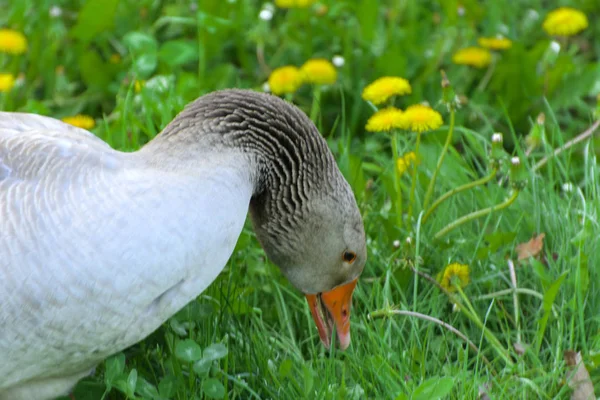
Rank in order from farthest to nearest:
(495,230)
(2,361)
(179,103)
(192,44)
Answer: (192,44) → (179,103) → (495,230) → (2,361)

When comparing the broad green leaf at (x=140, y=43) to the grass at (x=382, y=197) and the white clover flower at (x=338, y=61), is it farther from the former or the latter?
the white clover flower at (x=338, y=61)

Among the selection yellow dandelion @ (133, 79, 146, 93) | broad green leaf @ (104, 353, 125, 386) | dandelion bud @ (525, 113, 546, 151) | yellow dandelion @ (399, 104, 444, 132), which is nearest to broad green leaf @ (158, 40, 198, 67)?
yellow dandelion @ (133, 79, 146, 93)

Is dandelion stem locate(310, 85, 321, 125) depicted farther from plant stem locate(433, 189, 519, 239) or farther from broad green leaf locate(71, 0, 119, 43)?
broad green leaf locate(71, 0, 119, 43)

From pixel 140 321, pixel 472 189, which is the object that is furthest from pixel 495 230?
pixel 140 321

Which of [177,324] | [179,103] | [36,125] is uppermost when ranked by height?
[36,125]

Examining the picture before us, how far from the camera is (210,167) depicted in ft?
8.80

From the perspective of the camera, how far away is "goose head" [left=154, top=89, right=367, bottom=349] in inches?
112

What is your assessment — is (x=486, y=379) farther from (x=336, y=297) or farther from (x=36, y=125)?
(x=36, y=125)

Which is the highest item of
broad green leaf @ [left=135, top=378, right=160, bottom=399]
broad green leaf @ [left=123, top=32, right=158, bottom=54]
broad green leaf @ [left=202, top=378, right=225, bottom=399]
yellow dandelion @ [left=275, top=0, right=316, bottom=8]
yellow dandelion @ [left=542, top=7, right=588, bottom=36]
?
yellow dandelion @ [left=542, top=7, right=588, bottom=36]

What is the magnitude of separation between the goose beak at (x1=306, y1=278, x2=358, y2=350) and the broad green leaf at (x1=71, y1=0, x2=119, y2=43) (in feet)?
7.91

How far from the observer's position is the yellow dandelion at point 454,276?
3248 millimetres

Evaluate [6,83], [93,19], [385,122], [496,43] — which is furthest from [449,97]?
[93,19]

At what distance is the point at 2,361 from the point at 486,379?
149cm

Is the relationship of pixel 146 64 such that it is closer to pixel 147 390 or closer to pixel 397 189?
pixel 397 189
